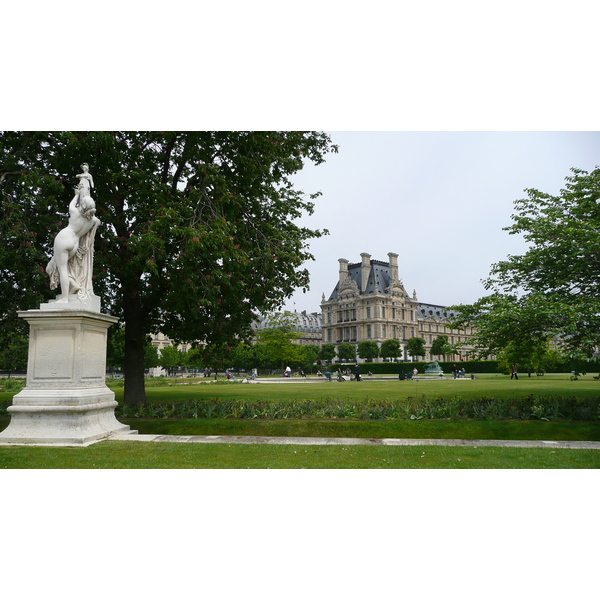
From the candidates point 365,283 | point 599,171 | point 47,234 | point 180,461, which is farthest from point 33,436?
point 365,283

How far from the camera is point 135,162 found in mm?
13812

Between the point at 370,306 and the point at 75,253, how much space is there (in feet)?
340

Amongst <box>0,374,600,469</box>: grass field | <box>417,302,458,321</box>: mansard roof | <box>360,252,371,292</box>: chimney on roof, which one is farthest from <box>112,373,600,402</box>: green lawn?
<box>417,302,458,321</box>: mansard roof

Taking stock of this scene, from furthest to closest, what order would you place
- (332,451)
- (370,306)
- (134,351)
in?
(370,306), (134,351), (332,451)

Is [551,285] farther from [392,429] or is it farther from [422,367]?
[422,367]

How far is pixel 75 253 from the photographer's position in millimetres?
9953

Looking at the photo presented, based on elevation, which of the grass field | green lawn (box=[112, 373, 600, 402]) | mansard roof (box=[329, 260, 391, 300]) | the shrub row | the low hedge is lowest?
the low hedge

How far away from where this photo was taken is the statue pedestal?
29.0ft

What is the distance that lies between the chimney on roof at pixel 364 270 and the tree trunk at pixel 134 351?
101 metres

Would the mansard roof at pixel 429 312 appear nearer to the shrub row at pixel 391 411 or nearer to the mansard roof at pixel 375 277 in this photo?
the mansard roof at pixel 375 277

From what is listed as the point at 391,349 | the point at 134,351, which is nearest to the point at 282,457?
the point at 134,351

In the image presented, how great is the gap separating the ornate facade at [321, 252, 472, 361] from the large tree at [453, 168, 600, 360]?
317ft

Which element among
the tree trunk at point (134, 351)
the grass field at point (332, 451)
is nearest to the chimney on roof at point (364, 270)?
the tree trunk at point (134, 351)

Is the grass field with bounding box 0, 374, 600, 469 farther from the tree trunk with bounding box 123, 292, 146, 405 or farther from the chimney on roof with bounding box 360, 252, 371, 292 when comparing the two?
the chimney on roof with bounding box 360, 252, 371, 292
